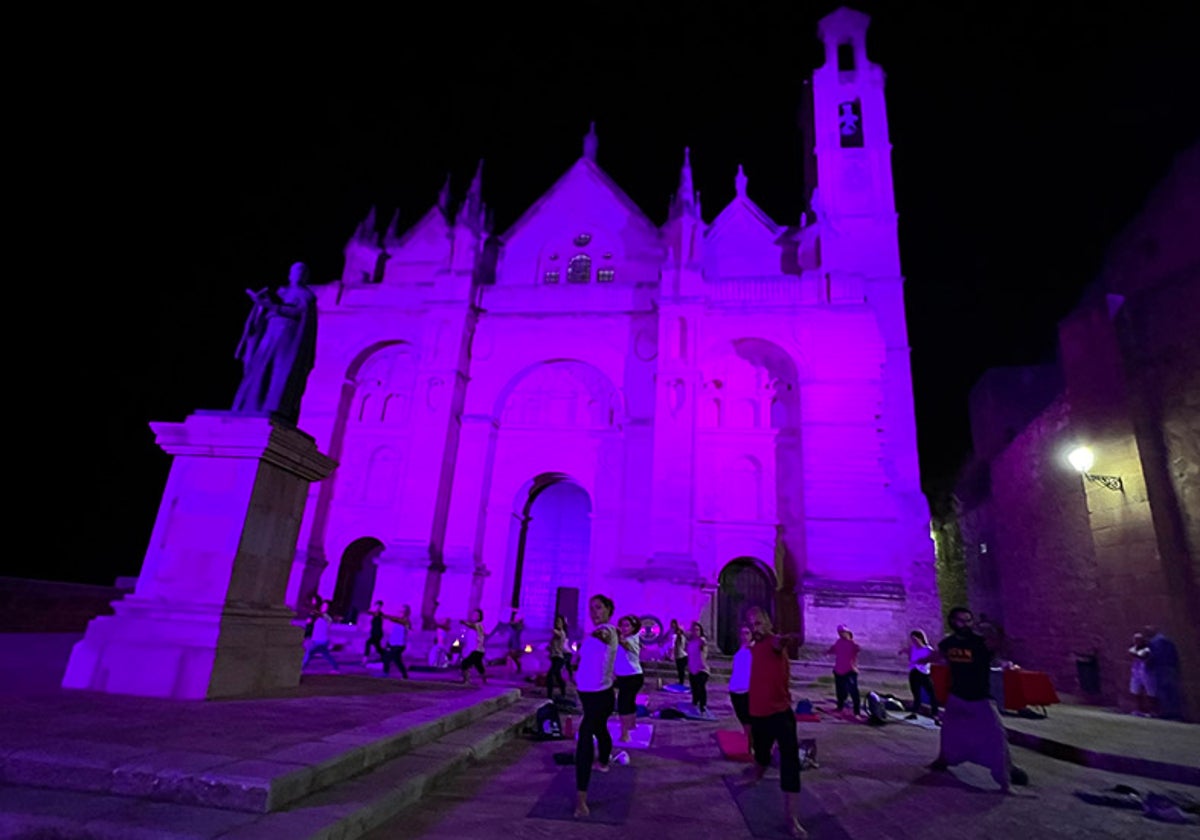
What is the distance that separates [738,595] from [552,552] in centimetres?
660

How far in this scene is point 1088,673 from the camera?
12.5 meters

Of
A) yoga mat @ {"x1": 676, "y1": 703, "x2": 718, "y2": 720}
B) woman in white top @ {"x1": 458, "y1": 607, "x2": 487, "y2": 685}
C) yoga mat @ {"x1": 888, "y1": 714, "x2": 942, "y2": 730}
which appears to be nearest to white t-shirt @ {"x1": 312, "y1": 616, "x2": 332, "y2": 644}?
woman in white top @ {"x1": 458, "y1": 607, "x2": 487, "y2": 685}

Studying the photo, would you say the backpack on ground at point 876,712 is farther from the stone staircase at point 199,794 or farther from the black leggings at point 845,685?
the stone staircase at point 199,794

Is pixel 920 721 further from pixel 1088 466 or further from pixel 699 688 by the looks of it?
pixel 1088 466

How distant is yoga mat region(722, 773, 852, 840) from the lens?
Result: 387 cm

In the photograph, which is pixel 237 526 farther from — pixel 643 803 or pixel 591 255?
pixel 591 255

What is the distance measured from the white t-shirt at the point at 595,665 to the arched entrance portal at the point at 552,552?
50.7 feet

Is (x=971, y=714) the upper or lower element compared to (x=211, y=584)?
lower

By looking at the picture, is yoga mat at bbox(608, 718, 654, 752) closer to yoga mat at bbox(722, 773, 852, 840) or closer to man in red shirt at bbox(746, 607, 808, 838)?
yoga mat at bbox(722, 773, 852, 840)

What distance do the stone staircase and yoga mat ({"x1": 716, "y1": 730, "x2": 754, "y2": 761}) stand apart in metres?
3.49

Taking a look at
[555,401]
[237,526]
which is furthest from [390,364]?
[237,526]

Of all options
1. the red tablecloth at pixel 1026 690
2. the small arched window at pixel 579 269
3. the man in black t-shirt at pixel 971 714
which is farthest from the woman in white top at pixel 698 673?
the small arched window at pixel 579 269

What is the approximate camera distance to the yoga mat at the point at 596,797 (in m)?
3.94

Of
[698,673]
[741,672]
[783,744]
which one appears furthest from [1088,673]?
[783,744]
